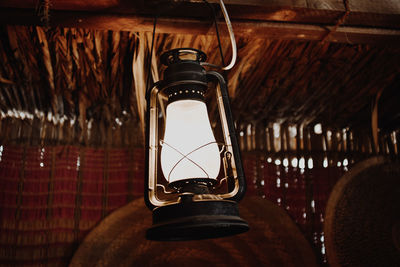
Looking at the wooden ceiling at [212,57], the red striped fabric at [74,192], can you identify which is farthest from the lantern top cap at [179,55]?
the red striped fabric at [74,192]

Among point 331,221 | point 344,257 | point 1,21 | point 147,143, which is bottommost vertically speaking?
point 344,257

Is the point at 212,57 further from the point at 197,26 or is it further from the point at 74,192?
the point at 74,192

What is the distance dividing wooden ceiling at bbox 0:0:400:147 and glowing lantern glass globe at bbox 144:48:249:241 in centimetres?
39

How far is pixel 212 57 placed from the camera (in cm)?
201

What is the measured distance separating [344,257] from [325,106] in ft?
3.29

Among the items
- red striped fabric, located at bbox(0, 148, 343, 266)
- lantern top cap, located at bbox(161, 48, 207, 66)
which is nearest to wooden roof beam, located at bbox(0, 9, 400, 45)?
lantern top cap, located at bbox(161, 48, 207, 66)

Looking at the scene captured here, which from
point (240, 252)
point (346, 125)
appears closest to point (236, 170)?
point (240, 252)

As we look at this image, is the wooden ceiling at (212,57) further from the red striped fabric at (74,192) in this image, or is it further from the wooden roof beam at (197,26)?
the red striped fabric at (74,192)

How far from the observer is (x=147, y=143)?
44.2 inches

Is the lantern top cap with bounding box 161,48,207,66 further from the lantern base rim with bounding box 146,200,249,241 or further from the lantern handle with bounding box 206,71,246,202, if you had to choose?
the lantern base rim with bounding box 146,200,249,241

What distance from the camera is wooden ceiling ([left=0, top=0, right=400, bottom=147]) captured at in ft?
4.65

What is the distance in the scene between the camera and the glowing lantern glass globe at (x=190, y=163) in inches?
38.7

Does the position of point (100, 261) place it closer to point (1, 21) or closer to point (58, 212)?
point (58, 212)

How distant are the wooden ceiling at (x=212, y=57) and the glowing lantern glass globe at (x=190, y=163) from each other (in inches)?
15.3
